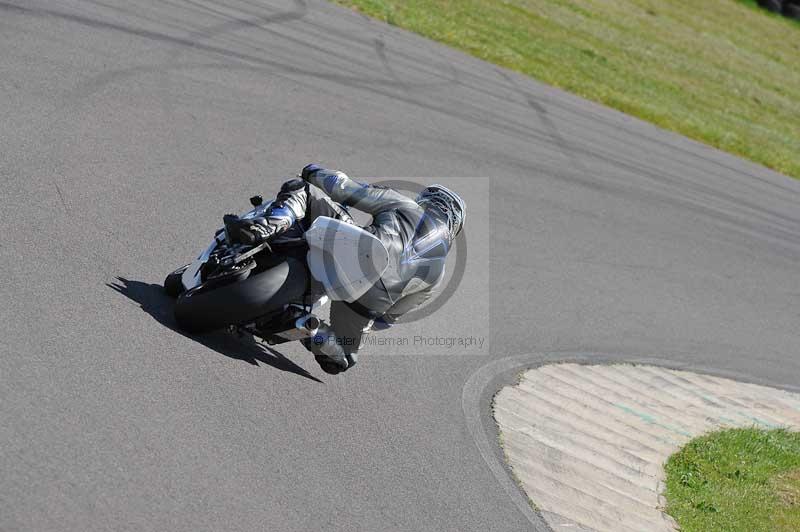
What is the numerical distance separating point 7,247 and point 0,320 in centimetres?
86

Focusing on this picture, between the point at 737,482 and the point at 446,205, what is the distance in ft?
10.2

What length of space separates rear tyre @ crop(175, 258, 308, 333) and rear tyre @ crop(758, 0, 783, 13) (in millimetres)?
32360

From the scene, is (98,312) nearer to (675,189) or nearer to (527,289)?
(527,289)

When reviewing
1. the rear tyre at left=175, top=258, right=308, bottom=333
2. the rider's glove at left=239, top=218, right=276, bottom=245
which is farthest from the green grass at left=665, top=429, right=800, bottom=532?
A: the rider's glove at left=239, top=218, right=276, bottom=245

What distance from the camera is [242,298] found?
212 inches

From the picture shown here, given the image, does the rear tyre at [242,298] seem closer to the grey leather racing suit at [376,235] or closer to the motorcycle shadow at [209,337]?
the motorcycle shadow at [209,337]

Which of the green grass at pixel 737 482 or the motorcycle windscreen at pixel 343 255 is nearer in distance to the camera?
the motorcycle windscreen at pixel 343 255

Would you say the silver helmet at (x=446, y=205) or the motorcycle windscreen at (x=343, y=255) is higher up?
the silver helmet at (x=446, y=205)

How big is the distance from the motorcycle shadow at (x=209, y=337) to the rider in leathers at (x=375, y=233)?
0.29m

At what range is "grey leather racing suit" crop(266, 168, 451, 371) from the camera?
5.66 metres

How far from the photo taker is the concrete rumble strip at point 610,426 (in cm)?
602

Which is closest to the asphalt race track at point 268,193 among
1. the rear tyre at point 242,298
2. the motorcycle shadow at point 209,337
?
the motorcycle shadow at point 209,337

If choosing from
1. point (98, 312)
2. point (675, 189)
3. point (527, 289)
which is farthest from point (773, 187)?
point (98, 312)

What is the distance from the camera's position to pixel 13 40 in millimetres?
8820
